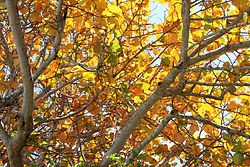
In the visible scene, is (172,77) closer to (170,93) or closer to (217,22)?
(170,93)

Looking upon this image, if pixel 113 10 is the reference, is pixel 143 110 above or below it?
below

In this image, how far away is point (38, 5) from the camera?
1.73 metres

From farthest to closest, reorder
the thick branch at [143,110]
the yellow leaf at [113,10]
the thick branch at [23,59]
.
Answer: the thick branch at [143,110]
the yellow leaf at [113,10]
the thick branch at [23,59]

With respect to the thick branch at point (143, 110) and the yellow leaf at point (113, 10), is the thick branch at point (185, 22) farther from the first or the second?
the yellow leaf at point (113, 10)

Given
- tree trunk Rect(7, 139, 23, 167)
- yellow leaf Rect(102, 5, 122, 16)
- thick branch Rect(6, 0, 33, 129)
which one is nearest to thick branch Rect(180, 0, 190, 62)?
yellow leaf Rect(102, 5, 122, 16)

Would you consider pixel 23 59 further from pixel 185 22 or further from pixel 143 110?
pixel 185 22

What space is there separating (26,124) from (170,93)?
1.33 m

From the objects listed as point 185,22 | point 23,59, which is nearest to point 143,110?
point 185,22

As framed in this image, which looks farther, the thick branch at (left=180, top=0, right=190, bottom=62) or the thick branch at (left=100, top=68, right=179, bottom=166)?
the thick branch at (left=100, top=68, right=179, bottom=166)

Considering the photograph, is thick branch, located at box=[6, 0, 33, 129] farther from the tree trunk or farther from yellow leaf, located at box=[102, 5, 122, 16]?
yellow leaf, located at box=[102, 5, 122, 16]

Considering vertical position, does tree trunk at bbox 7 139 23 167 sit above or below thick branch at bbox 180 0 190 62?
below

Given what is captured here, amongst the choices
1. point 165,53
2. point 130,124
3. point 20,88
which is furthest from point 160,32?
point 20,88

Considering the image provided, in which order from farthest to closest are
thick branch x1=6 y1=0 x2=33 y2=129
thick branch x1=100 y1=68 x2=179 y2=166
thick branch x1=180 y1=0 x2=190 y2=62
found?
1. thick branch x1=100 y1=68 x2=179 y2=166
2. thick branch x1=180 y1=0 x2=190 y2=62
3. thick branch x1=6 y1=0 x2=33 y2=129

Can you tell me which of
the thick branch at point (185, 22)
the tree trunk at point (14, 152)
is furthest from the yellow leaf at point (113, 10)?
the tree trunk at point (14, 152)
